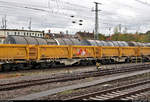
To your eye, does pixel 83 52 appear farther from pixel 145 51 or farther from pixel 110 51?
pixel 145 51

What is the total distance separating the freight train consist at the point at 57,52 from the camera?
18656mm

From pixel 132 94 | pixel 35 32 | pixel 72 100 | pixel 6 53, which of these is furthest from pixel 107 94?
pixel 35 32

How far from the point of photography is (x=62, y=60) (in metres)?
22.5

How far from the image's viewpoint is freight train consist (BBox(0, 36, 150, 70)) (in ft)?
61.2

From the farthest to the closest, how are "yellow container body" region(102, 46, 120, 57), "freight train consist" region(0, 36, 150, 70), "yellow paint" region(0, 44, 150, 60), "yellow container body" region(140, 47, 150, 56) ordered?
"yellow container body" region(140, 47, 150, 56), "yellow container body" region(102, 46, 120, 57), "freight train consist" region(0, 36, 150, 70), "yellow paint" region(0, 44, 150, 60)

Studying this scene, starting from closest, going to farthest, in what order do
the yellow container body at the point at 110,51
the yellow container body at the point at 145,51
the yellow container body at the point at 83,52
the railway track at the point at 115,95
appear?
1. the railway track at the point at 115,95
2. the yellow container body at the point at 83,52
3. the yellow container body at the point at 110,51
4. the yellow container body at the point at 145,51

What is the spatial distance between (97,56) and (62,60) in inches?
230

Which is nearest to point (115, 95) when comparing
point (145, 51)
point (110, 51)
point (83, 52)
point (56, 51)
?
point (56, 51)

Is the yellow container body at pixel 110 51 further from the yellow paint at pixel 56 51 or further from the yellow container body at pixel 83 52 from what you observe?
the yellow container body at pixel 83 52

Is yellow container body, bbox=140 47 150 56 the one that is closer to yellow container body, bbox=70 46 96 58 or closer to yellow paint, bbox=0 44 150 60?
yellow paint, bbox=0 44 150 60

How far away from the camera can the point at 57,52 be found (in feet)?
72.3

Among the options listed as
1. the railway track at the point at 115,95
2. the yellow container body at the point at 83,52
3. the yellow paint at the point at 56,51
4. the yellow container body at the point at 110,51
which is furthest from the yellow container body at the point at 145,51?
the railway track at the point at 115,95

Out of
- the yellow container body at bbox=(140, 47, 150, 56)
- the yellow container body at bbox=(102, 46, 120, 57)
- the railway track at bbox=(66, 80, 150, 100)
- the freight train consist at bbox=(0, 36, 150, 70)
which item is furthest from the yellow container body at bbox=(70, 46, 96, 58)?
the railway track at bbox=(66, 80, 150, 100)

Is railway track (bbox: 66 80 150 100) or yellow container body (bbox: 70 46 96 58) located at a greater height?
yellow container body (bbox: 70 46 96 58)
